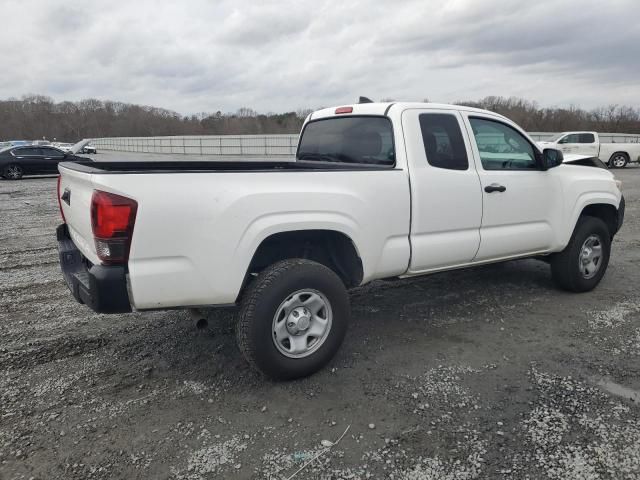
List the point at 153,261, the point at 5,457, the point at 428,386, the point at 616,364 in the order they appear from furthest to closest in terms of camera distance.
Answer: the point at 616,364 < the point at 428,386 < the point at 153,261 < the point at 5,457

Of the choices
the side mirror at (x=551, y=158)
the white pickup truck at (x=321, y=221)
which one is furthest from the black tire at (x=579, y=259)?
the side mirror at (x=551, y=158)

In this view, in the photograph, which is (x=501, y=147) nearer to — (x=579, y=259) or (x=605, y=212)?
(x=579, y=259)

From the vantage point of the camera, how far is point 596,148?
72.2 feet

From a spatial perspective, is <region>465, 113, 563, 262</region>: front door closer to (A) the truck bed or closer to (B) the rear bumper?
(A) the truck bed

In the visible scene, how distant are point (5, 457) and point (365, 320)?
2.82 metres

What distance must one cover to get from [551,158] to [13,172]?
20.3 m

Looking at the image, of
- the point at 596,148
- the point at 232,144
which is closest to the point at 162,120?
the point at 232,144

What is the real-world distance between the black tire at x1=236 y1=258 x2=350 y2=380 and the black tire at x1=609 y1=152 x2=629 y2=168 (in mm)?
24433

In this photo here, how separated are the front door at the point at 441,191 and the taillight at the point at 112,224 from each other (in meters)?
2.04

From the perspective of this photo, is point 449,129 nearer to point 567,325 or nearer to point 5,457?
point 567,325

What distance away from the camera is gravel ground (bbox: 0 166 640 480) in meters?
2.51

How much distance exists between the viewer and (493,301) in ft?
16.1

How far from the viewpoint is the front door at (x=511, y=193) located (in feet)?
13.9

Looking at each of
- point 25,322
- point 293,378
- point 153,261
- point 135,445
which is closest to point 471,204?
point 293,378
